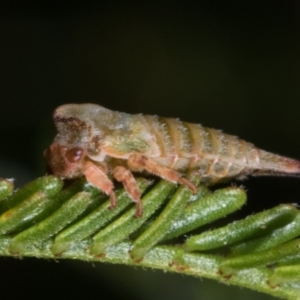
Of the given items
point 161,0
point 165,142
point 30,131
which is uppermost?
point 161,0

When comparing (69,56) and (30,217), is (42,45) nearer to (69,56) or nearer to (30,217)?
(69,56)

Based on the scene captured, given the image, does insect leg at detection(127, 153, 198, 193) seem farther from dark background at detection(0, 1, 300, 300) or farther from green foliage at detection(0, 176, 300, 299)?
dark background at detection(0, 1, 300, 300)

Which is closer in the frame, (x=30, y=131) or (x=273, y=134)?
(x=30, y=131)

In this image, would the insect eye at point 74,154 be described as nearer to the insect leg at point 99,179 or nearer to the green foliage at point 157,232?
the insect leg at point 99,179

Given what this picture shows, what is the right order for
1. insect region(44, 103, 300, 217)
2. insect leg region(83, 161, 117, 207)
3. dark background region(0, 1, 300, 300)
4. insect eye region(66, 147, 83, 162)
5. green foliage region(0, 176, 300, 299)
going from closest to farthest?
green foliage region(0, 176, 300, 299)
insect leg region(83, 161, 117, 207)
insect eye region(66, 147, 83, 162)
insect region(44, 103, 300, 217)
dark background region(0, 1, 300, 300)

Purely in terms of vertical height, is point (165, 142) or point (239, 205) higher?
point (165, 142)

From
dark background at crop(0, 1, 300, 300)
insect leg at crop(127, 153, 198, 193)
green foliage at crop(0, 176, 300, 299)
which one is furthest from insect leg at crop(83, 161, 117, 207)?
dark background at crop(0, 1, 300, 300)

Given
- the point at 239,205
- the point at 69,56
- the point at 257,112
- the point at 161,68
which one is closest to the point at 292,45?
the point at 257,112
